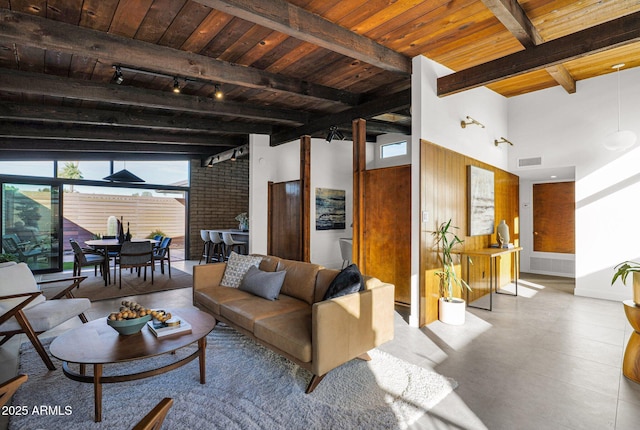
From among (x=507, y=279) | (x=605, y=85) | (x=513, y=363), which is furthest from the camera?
(x=507, y=279)

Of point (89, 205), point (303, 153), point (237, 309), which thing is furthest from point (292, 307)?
point (89, 205)

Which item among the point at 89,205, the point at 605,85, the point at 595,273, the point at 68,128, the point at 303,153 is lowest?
the point at 595,273

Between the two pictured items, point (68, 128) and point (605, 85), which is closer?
point (605, 85)

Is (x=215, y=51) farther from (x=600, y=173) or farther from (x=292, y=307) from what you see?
(x=600, y=173)

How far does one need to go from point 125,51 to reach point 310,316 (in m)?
3.19

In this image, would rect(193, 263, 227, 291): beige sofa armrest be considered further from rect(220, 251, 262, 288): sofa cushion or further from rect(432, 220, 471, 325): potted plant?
rect(432, 220, 471, 325): potted plant

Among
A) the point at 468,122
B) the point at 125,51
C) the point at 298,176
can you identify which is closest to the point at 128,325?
the point at 125,51

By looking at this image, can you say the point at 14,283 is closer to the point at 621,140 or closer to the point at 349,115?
the point at 349,115

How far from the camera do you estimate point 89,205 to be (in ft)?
25.6

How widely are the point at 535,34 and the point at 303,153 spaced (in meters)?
3.74

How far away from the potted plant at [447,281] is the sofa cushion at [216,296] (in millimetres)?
2423

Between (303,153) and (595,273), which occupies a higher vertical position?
(303,153)

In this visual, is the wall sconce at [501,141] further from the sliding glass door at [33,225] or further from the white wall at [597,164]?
the sliding glass door at [33,225]

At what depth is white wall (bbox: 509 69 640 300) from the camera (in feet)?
16.4
